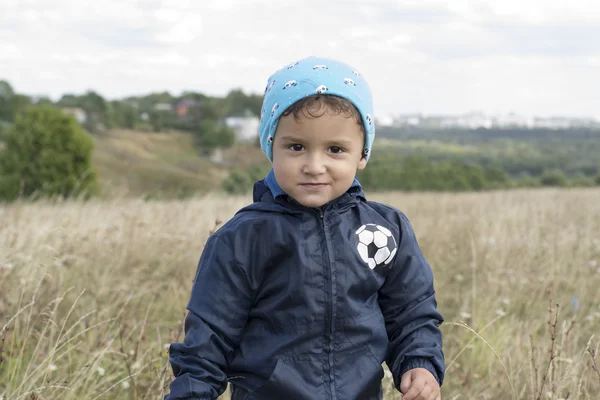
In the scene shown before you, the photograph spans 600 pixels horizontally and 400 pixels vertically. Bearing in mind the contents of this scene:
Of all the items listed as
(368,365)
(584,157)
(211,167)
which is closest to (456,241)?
(368,365)

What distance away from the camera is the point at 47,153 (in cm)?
2577

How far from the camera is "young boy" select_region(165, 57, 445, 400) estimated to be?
5.98 ft

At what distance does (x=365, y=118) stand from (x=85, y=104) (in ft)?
273

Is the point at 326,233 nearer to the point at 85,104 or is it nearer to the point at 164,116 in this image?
the point at 85,104

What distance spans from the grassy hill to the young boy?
5496cm

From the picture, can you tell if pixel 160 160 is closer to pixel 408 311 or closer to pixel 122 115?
pixel 122 115

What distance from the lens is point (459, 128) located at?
213 feet

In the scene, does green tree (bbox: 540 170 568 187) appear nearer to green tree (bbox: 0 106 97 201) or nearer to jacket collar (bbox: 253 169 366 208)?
green tree (bbox: 0 106 97 201)

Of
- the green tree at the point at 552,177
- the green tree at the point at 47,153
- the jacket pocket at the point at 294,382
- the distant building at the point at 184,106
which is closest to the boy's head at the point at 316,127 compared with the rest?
the jacket pocket at the point at 294,382

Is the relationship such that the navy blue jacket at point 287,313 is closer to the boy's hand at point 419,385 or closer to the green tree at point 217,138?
the boy's hand at point 419,385

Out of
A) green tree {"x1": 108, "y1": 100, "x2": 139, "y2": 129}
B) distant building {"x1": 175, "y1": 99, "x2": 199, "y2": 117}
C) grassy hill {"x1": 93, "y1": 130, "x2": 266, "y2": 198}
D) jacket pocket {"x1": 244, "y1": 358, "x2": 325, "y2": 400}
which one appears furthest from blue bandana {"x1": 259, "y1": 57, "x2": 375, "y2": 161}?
distant building {"x1": 175, "y1": 99, "x2": 199, "y2": 117}

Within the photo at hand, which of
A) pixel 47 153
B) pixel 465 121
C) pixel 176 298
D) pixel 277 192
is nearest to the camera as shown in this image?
pixel 277 192

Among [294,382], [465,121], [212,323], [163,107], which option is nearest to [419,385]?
[294,382]

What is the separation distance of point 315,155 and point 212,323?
58 cm
